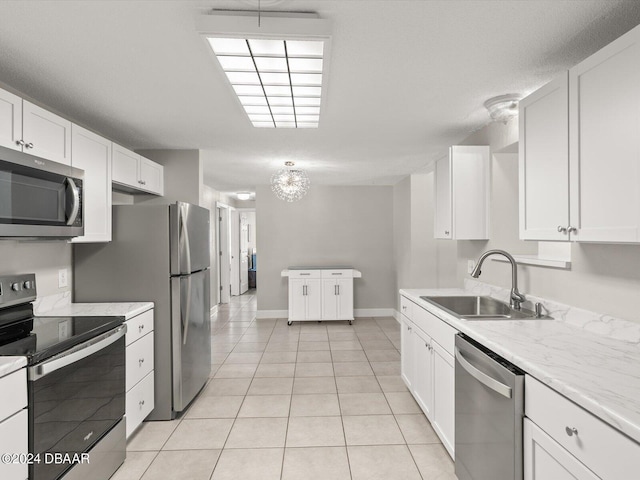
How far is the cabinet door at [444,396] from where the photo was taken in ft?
6.96

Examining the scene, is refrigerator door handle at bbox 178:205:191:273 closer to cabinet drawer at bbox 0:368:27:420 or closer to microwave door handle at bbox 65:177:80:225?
microwave door handle at bbox 65:177:80:225

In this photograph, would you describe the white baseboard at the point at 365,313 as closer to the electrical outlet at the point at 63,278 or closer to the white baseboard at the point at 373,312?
the white baseboard at the point at 373,312

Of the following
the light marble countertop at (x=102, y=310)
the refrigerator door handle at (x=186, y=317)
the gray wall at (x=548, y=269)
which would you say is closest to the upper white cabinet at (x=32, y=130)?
the light marble countertop at (x=102, y=310)

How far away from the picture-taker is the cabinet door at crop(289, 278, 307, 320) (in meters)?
5.78

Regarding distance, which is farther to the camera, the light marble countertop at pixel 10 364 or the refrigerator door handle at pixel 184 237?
the refrigerator door handle at pixel 184 237

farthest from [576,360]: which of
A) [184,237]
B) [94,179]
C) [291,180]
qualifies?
[291,180]

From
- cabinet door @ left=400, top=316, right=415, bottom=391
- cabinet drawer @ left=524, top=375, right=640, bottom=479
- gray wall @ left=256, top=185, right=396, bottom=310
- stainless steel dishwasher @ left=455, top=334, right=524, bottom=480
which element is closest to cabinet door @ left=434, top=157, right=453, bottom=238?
cabinet door @ left=400, top=316, right=415, bottom=391

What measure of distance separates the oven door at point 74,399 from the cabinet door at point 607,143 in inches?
94.8

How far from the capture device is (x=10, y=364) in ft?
4.64

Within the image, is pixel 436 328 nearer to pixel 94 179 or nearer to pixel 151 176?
pixel 94 179

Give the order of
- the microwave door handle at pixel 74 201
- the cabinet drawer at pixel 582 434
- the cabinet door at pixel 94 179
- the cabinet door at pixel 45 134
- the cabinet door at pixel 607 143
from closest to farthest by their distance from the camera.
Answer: the cabinet drawer at pixel 582 434 → the cabinet door at pixel 607 143 → the cabinet door at pixel 45 134 → the microwave door handle at pixel 74 201 → the cabinet door at pixel 94 179

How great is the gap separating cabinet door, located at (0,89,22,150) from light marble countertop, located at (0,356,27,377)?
1.00 m

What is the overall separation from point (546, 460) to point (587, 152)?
1.24 metres

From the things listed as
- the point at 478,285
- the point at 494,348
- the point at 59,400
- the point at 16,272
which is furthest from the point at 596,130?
the point at 16,272
